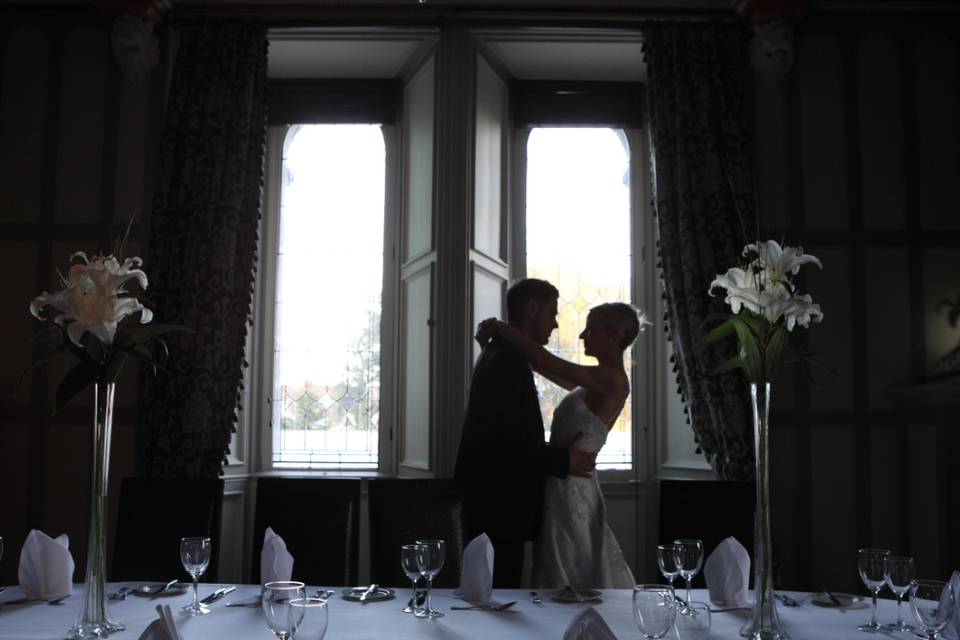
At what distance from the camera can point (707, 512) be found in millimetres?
2818

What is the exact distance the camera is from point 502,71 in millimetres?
4602

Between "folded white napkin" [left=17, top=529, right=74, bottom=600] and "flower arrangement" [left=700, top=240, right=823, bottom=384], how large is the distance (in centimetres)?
169

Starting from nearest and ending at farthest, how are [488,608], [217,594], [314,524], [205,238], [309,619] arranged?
[309,619] → [488,608] → [217,594] → [314,524] → [205,238]

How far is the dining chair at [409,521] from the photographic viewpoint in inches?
108

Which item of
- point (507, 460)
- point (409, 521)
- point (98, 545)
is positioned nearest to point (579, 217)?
point (507, 460)

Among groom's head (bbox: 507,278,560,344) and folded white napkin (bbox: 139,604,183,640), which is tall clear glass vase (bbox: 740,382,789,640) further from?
groom's head (bbox: 507,278,560,344)

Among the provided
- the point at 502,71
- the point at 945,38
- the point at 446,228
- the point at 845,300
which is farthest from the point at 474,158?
the point at 945,38

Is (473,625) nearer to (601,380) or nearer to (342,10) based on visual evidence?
(601,380)

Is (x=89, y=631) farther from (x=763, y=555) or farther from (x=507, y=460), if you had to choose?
(x=507, y=460)

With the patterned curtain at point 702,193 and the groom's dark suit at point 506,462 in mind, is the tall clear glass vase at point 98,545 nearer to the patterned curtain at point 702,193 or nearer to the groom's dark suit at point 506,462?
the groom's dark suit at point 506,462

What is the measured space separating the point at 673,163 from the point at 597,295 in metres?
0.91

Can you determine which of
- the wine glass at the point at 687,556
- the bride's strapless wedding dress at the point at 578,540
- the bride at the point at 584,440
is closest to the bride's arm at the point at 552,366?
the bride at the point at 584,440

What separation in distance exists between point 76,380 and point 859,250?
11.6ft

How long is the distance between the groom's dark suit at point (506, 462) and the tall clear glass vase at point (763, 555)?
132 cm
